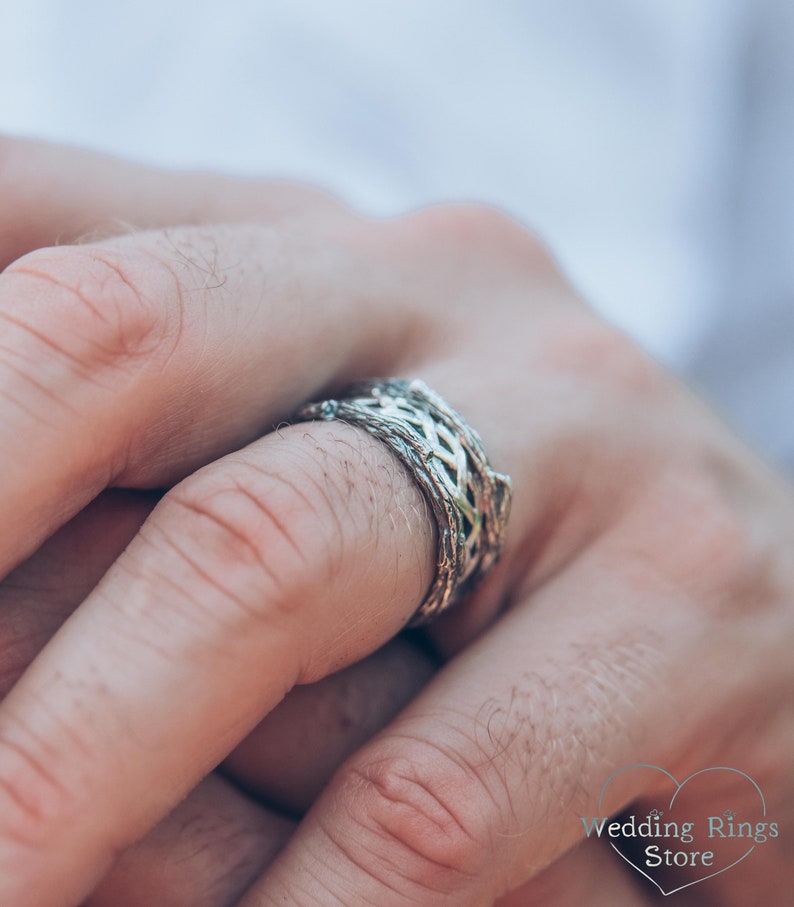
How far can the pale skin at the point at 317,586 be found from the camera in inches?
25.2

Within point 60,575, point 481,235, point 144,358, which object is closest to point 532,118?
point 481,235

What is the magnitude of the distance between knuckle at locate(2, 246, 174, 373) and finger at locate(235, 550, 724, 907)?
42 centimetres

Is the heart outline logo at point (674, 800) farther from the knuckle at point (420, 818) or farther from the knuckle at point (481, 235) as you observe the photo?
the knuckle at point (481, 235)

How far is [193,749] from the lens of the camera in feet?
2.11

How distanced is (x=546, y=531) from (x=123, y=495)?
1.53ft

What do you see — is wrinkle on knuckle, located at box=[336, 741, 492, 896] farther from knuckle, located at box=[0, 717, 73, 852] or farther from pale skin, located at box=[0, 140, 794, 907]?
knuckle, located at box=[0, 717, 73, 852]

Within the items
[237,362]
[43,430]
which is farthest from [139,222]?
[43,430]

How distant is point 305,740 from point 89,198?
2.05ft

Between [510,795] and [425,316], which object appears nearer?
[510,795]

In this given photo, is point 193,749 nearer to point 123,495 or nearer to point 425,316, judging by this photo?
point 123,495

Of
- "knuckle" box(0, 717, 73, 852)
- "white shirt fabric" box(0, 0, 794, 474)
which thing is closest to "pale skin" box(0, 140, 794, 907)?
"knuckle" box(0, 717, 73, 852)

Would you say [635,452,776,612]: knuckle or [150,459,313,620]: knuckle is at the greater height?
[635,452,776,612]: knuckle

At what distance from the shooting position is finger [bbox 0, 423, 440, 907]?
0.59 meters

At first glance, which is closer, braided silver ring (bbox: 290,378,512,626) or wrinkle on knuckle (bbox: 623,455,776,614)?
braided silver ring (bbox: 290,378,512,626)
